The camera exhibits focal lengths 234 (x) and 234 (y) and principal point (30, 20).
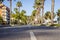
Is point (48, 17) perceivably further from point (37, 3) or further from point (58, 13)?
point (37, 3)

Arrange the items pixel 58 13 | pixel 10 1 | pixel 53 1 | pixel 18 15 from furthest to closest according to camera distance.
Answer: pixel 58 13 → pixel 18 15 → pixel 10 1 → pixel 53 1

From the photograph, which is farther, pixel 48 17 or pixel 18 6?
pixel 48 17

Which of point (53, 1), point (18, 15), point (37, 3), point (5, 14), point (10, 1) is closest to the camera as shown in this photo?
point (53, 1)

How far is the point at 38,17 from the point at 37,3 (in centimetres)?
868

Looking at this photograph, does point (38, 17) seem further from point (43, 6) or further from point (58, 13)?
point (58, 13)

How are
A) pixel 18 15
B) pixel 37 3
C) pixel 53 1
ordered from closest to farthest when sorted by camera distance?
pixel 53 1 → pixel 37 3 → pixel 18 15

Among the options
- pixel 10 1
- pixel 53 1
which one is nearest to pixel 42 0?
pixel 10 1

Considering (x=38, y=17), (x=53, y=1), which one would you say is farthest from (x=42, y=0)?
(x=53, y=1)

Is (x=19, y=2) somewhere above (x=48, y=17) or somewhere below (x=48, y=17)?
above

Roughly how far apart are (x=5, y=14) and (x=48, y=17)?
3347 cm

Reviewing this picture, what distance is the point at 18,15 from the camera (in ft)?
472

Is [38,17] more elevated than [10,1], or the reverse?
[10,1]

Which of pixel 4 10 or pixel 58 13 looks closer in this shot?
pixel 58 13

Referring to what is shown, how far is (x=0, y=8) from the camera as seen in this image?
18262 cm
